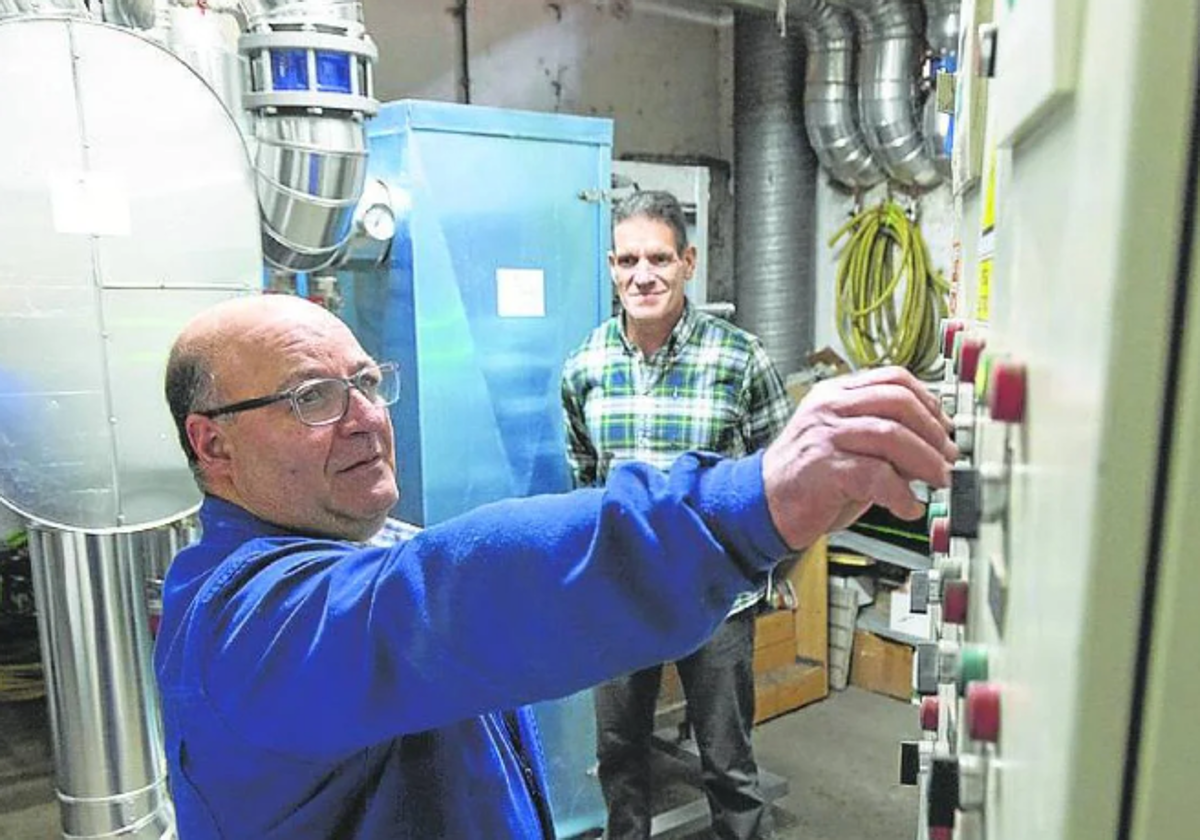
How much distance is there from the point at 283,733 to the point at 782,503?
1.42 ft

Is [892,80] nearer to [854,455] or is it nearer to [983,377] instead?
[983,377]

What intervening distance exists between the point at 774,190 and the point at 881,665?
1839 millimetres

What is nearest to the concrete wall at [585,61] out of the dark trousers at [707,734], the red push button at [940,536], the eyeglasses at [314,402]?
the dark trousers at [707,734]

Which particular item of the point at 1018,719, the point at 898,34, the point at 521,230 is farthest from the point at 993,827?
the point at 898,34

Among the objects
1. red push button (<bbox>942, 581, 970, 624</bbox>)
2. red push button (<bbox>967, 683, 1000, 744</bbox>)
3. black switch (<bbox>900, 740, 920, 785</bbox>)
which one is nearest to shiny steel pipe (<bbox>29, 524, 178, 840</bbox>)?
black switch (<bbox>900, 740, 920, 785</bbox>)

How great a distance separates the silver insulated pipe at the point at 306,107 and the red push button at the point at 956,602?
156 centimetres

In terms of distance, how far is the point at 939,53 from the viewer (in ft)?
10.6

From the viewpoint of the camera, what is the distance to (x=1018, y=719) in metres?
0.48

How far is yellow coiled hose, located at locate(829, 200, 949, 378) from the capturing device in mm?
3607

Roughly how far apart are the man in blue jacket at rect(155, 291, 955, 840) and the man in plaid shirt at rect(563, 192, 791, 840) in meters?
1.19

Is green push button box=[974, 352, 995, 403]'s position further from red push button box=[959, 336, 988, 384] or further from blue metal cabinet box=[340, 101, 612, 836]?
blue metal cabinet box=[340, 101, 612, 836]

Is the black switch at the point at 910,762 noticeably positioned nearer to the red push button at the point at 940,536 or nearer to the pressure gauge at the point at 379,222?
the red push button at the point at 940,536

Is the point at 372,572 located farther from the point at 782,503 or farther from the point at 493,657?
the point at 782,503

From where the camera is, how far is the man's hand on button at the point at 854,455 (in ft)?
1.84
